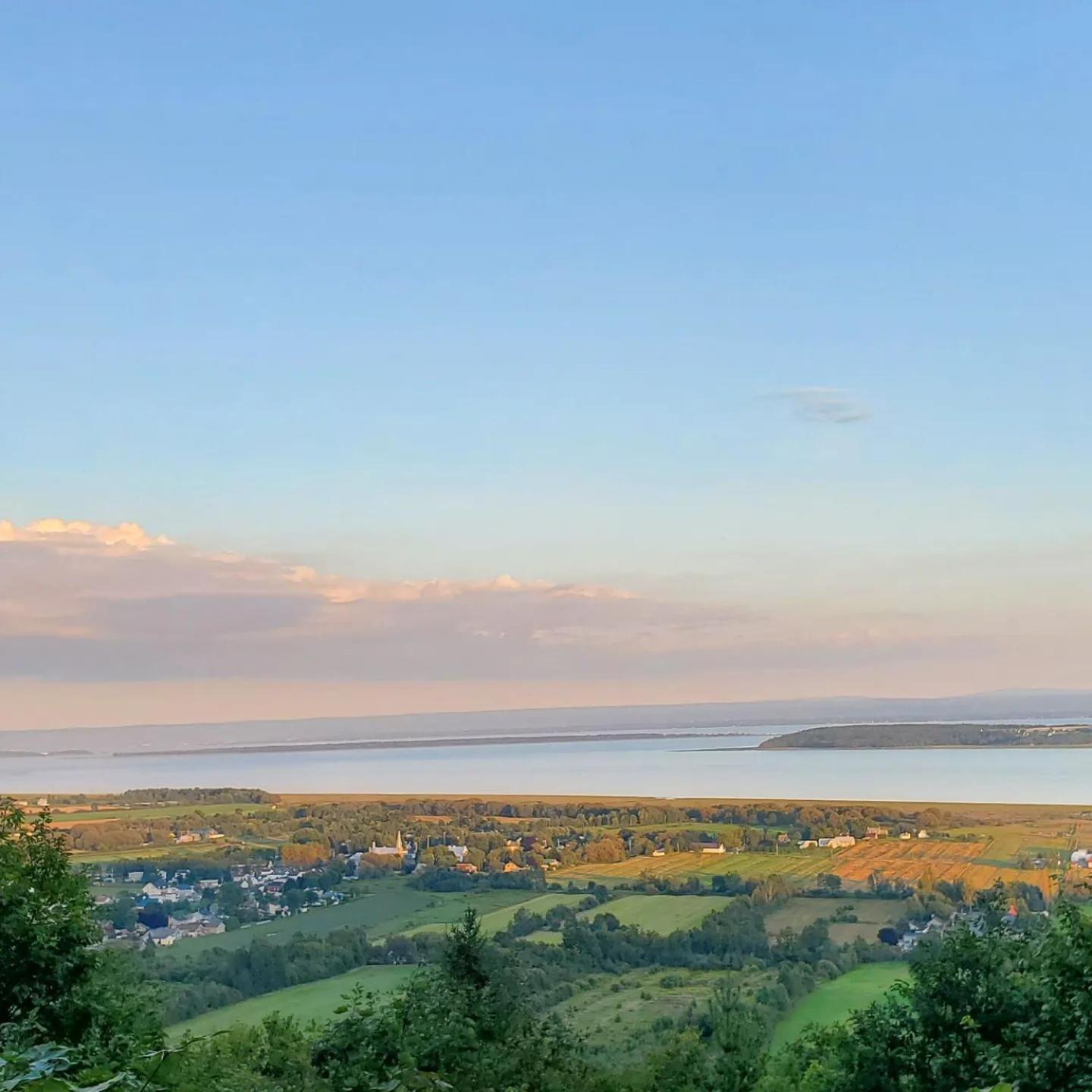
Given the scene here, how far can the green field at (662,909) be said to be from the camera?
1037 inches

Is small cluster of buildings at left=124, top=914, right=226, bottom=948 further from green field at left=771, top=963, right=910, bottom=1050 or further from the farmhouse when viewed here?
the farmhouse

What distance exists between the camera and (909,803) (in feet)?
104

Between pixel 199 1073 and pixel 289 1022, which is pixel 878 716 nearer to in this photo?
pixel 289 1022

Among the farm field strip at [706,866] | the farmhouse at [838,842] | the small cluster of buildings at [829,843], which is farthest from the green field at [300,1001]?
the farmhouse at [838,842]

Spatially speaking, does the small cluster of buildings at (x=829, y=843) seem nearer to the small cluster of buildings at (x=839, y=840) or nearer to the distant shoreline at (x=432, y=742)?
the small cluster of buildings at (x=839, y=840)

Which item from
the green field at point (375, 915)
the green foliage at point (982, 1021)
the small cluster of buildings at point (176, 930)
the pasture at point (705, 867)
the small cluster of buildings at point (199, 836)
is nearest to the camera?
the green foliage at point (982, 1021)

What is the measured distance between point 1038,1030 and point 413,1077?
559 cm

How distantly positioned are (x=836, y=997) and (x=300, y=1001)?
10095mm

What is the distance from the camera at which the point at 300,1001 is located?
20188 mm

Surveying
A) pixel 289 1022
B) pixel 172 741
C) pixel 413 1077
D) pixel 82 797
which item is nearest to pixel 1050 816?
pixel 289 1022

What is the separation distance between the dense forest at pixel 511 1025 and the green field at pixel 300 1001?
276cm

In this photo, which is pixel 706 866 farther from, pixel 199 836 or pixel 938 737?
pixel 199 836

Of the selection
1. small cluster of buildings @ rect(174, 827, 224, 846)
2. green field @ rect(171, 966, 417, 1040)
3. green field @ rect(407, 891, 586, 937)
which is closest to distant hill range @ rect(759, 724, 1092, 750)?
green field @ rect(407, 891, 586, 937)

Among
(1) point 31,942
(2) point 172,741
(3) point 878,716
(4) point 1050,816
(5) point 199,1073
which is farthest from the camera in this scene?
(2) point 172,741
